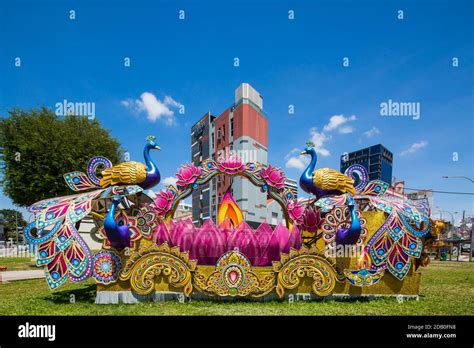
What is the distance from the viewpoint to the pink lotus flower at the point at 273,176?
23.5 feet

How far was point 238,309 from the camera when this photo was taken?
5734mm

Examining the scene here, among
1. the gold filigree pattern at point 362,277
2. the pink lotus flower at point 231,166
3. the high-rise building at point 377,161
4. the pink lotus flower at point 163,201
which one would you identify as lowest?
the gold filigree pattern at point 362,277

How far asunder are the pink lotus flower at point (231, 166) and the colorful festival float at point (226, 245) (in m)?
0.03

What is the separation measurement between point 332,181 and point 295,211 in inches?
51.5

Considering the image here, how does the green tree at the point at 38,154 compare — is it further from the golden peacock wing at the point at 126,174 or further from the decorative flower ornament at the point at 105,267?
the decorative flower ornament at the point at 105,267

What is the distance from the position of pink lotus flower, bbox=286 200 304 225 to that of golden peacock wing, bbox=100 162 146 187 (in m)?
3.92

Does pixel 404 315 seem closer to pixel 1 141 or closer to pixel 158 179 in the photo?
pixel 158 179

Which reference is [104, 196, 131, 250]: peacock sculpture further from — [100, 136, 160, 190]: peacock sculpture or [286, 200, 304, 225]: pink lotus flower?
[286, 200, 304, 225]: pink lotus flower

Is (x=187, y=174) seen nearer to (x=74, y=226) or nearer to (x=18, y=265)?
(x=74, y=226)

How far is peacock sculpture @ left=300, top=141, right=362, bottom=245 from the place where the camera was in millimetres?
6246

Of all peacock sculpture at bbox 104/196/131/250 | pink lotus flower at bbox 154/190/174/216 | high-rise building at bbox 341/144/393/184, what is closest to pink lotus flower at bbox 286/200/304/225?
pink lotus flower at bbox 154/190/174/216

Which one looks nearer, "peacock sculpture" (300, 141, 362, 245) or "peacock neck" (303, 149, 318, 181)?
"peacock sculpture" (300, 141, 362, 245)

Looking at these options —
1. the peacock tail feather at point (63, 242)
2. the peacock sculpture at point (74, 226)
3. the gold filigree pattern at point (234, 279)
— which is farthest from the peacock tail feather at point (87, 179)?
the gold filigree pattern at point (234, 279)
